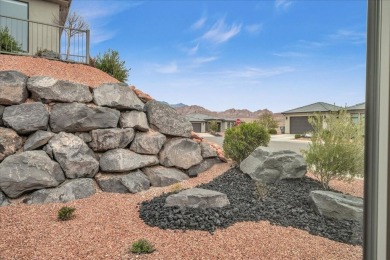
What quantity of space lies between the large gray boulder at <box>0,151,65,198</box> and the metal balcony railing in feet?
4.19

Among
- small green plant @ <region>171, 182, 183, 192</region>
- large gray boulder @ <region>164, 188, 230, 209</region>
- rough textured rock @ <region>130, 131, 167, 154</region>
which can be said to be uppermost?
rough textured rock @ <region>130, 131, 167, 154</region>

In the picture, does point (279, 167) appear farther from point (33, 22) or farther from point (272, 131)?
point (33, 22)

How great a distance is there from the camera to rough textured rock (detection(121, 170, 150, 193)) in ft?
9.38

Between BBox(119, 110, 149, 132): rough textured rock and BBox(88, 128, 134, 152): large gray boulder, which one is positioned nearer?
BBox(88, 128, 134, 152): large gray boulder

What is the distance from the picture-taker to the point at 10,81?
9.05ft

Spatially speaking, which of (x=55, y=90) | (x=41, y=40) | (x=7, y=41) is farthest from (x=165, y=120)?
(x=41, y=40)

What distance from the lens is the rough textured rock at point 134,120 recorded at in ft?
10.4

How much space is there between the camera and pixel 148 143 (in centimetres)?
318

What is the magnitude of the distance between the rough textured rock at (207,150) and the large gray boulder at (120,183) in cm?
93

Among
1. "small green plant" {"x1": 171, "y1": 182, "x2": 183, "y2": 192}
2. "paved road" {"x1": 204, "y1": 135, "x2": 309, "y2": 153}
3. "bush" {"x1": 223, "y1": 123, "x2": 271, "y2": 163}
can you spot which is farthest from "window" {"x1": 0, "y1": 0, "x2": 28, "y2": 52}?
"paved road" {"x1": 204, "y1": 135, "x2": 309, "y2": 153}

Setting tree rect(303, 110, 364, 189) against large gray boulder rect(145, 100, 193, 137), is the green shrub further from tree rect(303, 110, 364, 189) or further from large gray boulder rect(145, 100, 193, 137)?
large gray boulder rect(145, 100, 193, 137)

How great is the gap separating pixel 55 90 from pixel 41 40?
200 cm

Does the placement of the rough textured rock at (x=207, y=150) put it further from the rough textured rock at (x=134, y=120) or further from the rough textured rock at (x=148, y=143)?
the rough textured rock at (x=134, y=120)

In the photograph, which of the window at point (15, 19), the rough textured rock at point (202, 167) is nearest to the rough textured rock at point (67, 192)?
the rough textured rock at point (202, 167)
